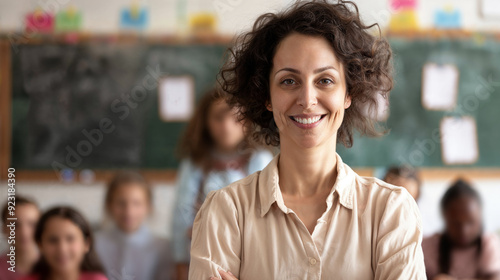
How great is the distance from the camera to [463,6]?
14.6ft

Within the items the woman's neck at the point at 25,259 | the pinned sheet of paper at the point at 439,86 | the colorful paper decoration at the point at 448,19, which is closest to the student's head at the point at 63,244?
the woman's neck at the point at 25,259

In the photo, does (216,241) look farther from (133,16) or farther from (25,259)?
(133,16)

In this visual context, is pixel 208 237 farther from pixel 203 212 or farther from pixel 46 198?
pixel 46 198

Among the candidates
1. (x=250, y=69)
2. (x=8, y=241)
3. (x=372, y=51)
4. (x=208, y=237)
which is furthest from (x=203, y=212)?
(x=8, y=241)

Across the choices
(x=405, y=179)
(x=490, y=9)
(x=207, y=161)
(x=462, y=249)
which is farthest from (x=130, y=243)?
(x=490, y=9)

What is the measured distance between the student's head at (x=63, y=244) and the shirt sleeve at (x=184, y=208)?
604 millimetres

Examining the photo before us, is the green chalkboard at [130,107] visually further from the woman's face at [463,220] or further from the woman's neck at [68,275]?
the woman's neck at [68,275]

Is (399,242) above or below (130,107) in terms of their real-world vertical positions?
below

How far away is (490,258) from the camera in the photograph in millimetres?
3828

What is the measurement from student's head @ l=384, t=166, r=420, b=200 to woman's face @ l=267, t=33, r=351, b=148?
8.17 ft

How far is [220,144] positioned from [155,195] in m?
0.89

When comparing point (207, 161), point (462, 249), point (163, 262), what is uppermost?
point (207, 161)

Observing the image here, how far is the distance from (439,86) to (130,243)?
250 cm

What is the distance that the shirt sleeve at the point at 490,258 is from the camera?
3787 millimetres
